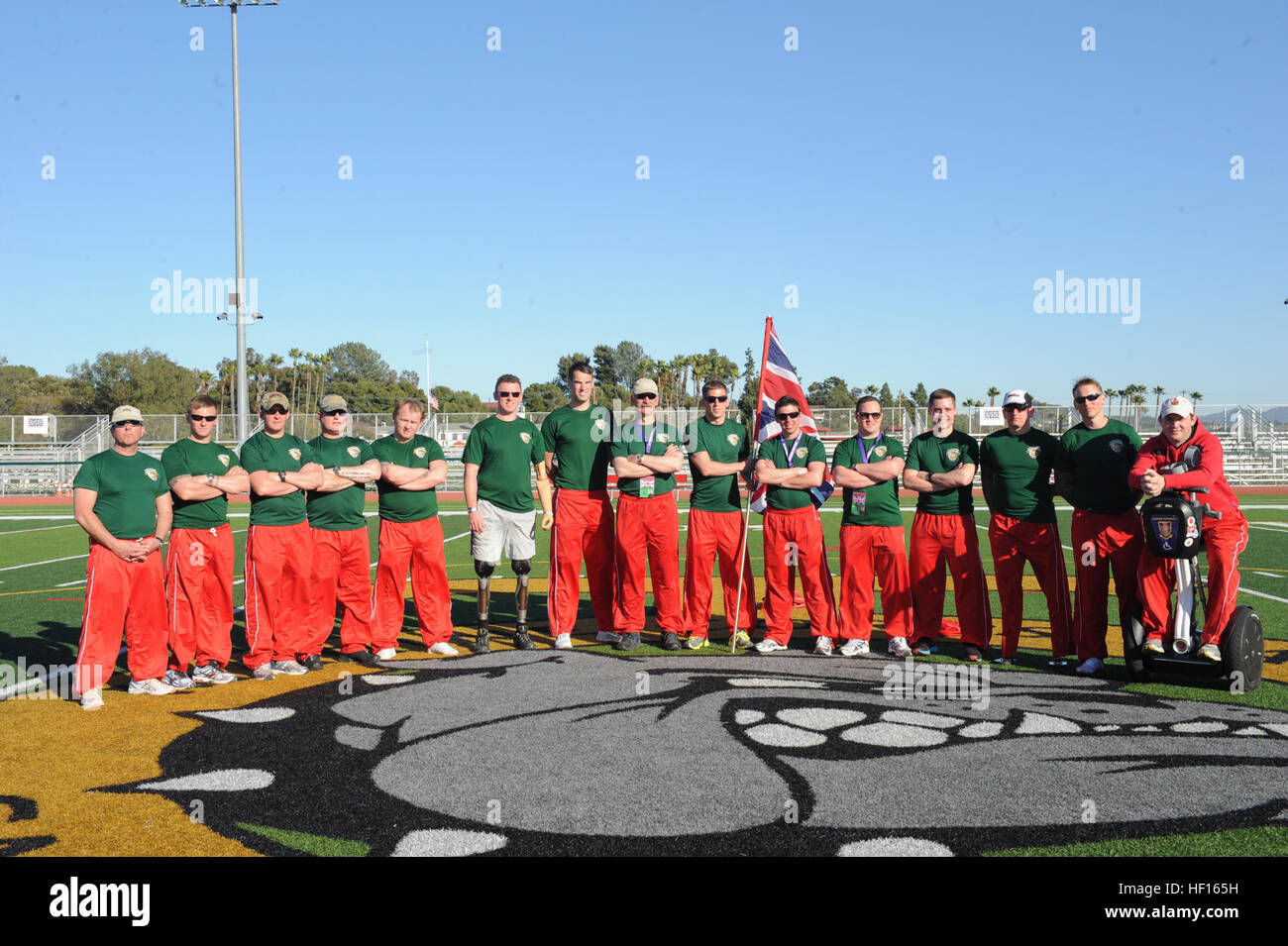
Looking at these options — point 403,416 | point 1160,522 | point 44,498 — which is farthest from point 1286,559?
point 44,498

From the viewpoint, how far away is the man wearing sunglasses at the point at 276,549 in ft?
23.3

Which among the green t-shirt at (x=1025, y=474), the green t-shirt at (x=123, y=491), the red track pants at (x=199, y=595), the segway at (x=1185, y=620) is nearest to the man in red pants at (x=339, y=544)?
Answer: the red track pants at (x=199, y=595)

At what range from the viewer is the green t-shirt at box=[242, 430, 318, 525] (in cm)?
714

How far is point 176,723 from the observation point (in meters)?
5.81

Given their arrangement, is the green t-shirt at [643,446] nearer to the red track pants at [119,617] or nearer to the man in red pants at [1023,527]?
the man in red pants at [1023,527]

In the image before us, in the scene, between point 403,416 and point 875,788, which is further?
point 403,416

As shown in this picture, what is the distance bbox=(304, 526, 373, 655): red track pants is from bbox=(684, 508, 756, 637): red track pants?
2.88 m

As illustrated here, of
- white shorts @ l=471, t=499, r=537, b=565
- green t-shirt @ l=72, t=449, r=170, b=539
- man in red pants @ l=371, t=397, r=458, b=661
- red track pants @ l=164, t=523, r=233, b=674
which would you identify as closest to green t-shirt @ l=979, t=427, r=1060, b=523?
white shorts @ l=471, t=499, r=537, b=565

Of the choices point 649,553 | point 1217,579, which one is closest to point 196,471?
point 649,553

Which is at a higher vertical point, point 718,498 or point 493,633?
point 718,498

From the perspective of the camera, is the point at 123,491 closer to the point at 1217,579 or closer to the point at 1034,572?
the point at 1034,572

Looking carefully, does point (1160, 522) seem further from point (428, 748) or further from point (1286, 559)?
point (1286, 559)

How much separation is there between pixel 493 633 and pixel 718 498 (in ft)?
8.83

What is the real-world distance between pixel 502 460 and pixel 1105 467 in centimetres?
508
